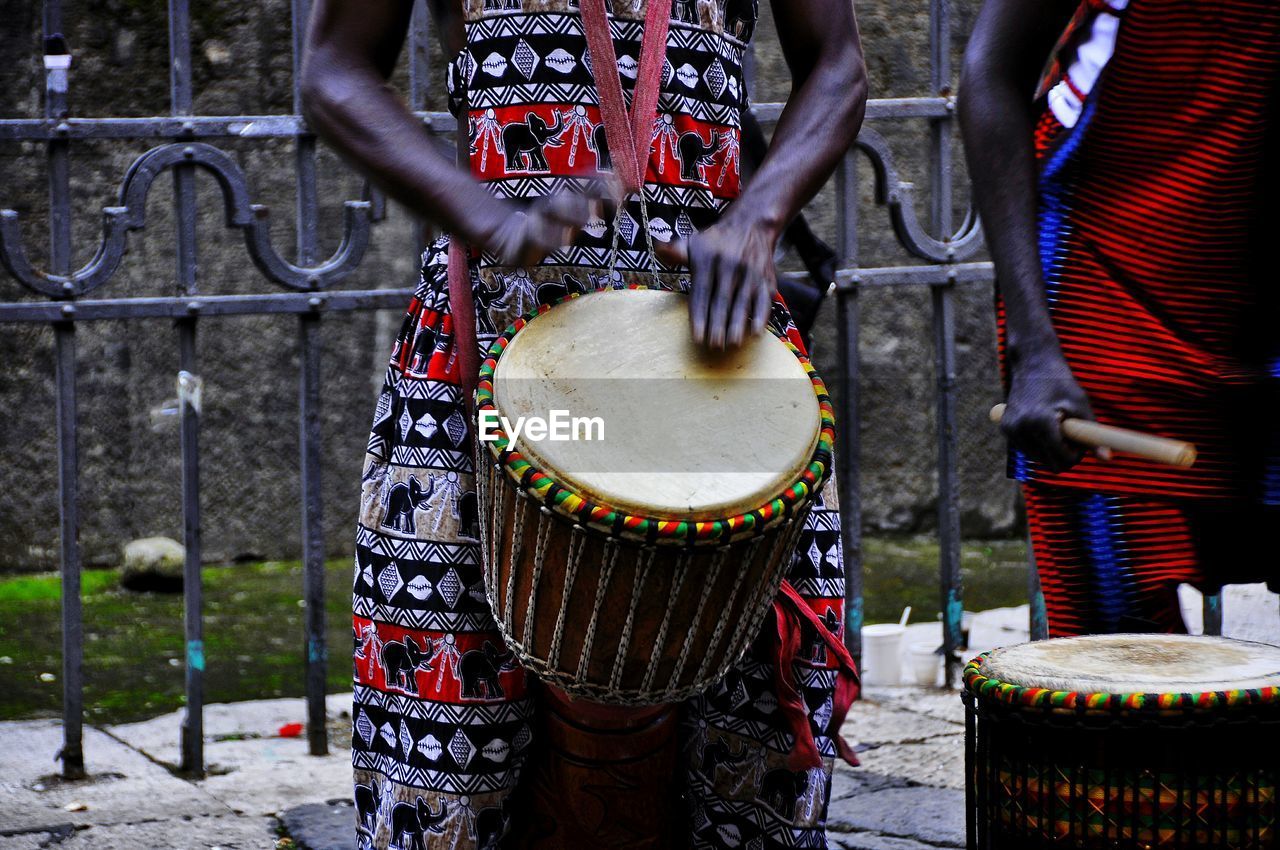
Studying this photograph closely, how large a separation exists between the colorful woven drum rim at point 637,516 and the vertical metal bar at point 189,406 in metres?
2.03

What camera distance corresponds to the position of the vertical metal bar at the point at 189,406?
3434 millimetres

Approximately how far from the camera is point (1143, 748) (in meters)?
1.62

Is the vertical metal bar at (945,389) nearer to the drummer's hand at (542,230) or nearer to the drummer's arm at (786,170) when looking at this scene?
the drummer's arm at (786,170)

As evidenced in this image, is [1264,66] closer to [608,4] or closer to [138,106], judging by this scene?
[608,4]

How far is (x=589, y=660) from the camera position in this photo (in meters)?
1.69

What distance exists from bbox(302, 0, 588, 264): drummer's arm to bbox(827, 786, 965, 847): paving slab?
1.87 meters

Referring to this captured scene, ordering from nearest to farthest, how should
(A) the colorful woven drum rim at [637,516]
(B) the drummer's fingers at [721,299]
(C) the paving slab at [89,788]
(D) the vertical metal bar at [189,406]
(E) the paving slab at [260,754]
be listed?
(A) the colorful woven drum rim at [637,516], (B) the drummer's fingers at [721,299], (C) the paving slab at [89,788], (E) the paving slab at [260,754], (D) the vertical metal bar at [189,406]

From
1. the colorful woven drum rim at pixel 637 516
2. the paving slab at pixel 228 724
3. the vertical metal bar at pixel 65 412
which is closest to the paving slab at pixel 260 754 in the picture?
the paving slab at pixel 228 724

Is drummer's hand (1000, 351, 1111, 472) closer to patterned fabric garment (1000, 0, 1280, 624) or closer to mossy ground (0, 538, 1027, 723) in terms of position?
patterned fabric garment (1000, 0, 1280, 624)

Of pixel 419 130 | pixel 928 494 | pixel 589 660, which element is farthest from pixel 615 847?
pixel 928 494

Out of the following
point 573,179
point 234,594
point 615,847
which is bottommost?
point 234,594

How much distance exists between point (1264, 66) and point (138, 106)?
4.87 meters

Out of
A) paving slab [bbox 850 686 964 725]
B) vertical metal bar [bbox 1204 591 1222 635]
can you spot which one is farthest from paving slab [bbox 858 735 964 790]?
vertical metal bar [bbox 1204 591 1222 635]

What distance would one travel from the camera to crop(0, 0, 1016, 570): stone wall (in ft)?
18.9
